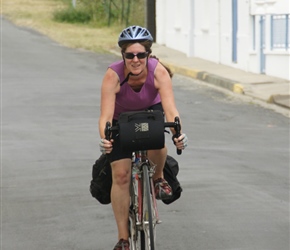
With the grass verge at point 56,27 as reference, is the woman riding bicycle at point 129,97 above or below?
above

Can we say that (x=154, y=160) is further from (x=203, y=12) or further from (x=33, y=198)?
(x=203, y=12)

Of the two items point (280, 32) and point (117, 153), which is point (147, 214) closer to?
point (117, 153)

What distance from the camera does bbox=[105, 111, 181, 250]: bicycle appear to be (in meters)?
6.51

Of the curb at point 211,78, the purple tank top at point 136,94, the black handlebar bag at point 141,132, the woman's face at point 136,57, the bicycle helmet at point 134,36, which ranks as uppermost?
the bicycle helmet at point 134,36

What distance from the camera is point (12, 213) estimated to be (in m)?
9.65

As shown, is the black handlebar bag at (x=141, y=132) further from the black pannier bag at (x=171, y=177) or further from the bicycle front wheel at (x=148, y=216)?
the black pannier bag at (x=171, y=177)

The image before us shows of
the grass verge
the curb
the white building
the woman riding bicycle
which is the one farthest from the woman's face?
the grass verge

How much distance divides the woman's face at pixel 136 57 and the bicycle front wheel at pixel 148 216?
669 millimetres

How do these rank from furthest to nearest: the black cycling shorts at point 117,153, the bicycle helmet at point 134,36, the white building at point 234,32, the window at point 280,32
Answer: the white building at point 234,32 < the window at point 280,32 < the black cycling shorts at point 117,153 < the bicycle helmet at point 134,36

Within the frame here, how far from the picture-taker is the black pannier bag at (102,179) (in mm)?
7184

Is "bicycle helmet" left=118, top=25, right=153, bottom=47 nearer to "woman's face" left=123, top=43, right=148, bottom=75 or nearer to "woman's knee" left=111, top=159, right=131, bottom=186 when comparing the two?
"woman's face" left=123, top=43, right=148, bottom=75

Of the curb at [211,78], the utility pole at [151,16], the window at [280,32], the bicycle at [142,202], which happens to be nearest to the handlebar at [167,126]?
the bicycle at [142,202]

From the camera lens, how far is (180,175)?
11336 millimetres

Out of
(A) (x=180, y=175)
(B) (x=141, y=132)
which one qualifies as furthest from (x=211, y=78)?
(B) (x=141, y=132)
